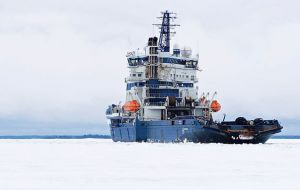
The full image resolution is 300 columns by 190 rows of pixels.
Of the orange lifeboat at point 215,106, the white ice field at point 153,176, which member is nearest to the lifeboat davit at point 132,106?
the orange lifeboat at point 215,106

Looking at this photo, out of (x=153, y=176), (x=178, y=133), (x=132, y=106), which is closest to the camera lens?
(x=153, y=176)

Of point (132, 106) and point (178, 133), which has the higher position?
point (132, 106)

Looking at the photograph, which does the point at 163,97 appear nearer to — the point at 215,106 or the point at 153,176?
the point at 215,106

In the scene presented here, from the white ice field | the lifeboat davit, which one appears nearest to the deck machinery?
the lifeboat davit

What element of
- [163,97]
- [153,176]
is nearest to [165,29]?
[163,97]

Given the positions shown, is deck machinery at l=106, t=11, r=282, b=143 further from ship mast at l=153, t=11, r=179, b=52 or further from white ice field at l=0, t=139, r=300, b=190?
white ice field at l=0, t=139, r=300, b=190

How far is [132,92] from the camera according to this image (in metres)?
89.3

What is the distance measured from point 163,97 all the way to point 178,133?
A: 30.7 ft

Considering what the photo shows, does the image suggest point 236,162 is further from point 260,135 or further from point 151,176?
point 260,135

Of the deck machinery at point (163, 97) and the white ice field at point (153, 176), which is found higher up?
the deck machinery at point (163, 97)

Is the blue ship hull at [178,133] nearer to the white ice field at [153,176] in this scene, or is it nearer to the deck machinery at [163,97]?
the deck machinery at [163,97]

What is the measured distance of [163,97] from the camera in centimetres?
8669

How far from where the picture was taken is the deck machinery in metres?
81.5

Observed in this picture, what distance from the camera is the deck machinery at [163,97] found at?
81.5 meters
